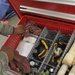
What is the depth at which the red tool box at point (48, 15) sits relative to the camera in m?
1.46

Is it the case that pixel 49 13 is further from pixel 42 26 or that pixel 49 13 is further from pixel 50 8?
pixel 42 26

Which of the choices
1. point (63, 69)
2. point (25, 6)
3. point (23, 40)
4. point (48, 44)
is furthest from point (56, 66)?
point (25, 6)

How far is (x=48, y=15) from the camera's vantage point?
1576mm

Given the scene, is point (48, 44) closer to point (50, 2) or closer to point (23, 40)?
point (23, 40)

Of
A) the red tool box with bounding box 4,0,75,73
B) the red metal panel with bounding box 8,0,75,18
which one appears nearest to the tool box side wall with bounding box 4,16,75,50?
A: the red tool box with bounding box 4,0,75,73

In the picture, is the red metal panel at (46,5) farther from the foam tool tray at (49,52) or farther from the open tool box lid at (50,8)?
the foam tool tray at (49,52)

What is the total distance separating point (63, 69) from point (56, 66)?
91 mm

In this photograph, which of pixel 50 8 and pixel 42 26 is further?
pixel 42 26

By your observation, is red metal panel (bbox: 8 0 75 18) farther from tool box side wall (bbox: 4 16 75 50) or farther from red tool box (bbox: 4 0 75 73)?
tool box side wall (bbox: 4 16 75 50)

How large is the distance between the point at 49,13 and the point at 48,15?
0.03 metres

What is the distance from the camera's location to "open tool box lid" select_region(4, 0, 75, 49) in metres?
1.46

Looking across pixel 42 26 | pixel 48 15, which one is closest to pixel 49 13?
pixel 48 15

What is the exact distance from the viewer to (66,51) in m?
1.48

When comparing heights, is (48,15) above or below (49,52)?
above
